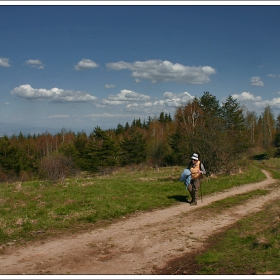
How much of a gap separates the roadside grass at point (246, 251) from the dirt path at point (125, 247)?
578mm

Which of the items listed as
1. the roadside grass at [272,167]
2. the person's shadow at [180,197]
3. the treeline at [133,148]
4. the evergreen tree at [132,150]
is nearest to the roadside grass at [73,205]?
the person's shadow at [180,197]

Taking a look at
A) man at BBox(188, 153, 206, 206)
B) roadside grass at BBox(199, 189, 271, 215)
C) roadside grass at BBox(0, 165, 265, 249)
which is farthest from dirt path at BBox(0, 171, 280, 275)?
man at BBox(188, 153, 206, 206)

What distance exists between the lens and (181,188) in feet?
52.3

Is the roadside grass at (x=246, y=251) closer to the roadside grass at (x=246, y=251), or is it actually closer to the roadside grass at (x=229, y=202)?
the roadside grass at (x=246, y=251)

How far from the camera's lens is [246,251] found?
7.29 m

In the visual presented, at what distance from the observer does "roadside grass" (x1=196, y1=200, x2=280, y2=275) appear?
6.18m

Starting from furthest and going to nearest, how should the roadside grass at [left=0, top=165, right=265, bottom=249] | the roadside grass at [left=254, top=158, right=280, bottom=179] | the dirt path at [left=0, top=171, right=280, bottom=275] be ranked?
the roadside grass at [left=254, top=158, right=280, bottom=179], the roadside grass at [left=0, top=165, right=265, bottom=249], the dirt path at [left=0, top=171, right=280, bottom=275]

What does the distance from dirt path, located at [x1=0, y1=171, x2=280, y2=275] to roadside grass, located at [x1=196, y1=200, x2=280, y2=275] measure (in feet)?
1.90

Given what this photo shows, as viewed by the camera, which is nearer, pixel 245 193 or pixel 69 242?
pixel 69 242

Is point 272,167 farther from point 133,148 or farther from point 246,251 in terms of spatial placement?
point 133,148

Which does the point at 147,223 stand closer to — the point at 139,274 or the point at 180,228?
the point at 180,228

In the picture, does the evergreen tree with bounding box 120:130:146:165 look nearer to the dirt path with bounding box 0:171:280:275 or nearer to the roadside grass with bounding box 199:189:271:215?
the roadside grass with bounding box 199:189:271:215

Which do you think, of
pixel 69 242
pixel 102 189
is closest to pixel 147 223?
pixel 69 242

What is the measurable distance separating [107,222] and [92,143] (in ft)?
181
